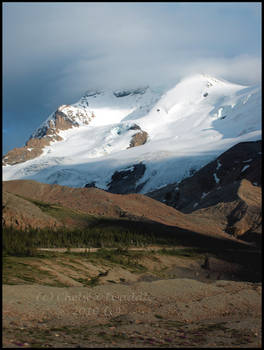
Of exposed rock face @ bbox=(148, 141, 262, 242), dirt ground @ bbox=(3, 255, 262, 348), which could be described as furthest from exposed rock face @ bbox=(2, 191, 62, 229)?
exposed rock face @ bbox=(148, 141, 262, 242)

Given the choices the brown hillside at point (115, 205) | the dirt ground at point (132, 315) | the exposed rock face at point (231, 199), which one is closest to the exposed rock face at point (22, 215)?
the brown hillside at point (115, 205)

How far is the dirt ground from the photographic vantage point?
68.0ft

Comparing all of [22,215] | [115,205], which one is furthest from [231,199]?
[22,215]

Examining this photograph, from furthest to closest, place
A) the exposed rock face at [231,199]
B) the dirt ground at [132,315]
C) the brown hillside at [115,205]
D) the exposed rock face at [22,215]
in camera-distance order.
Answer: the exposed rock face at [231,199] < the brown hillside at [115,205] < the exposed rock face at [22,215] < the dirt ground at [132,315]

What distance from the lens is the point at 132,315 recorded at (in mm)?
27641

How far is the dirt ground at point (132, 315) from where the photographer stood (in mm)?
20719

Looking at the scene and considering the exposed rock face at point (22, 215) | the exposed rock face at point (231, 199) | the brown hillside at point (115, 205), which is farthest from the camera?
the exposed rock face at point (231, 199)

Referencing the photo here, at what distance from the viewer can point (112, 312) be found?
28.6m

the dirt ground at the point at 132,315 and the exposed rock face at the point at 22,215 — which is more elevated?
the exposed rock face at the point at 22,215

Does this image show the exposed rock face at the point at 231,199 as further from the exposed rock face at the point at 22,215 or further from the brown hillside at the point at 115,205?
the exposed rock face at the point at 22,215

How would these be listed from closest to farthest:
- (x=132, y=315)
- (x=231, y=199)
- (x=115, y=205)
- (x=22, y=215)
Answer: (x=132, y=315), (x=22, y=215), (x=115, y=205), (x=231, y=199)

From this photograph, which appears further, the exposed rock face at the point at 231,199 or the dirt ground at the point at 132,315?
the exposed rock face at the point at 231,199

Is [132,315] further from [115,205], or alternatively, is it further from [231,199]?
[231,199]

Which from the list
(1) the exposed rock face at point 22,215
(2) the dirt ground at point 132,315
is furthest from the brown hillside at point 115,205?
(2) the dirt ground at point 132,315
